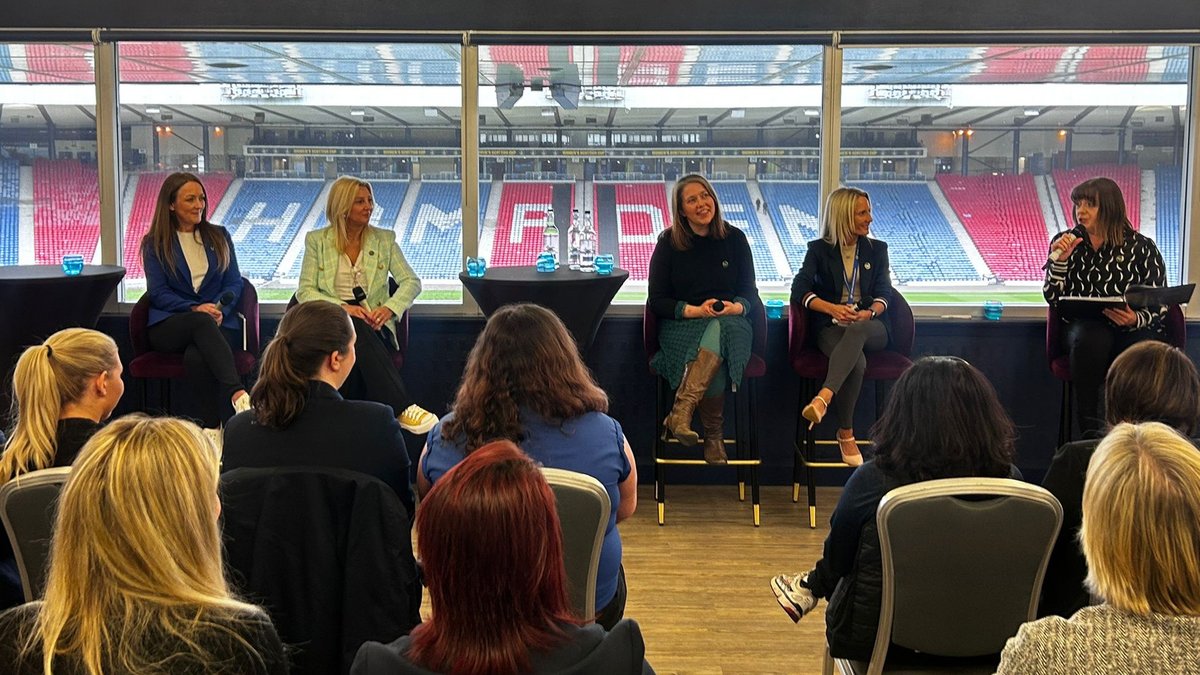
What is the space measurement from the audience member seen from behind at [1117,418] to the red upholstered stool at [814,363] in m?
2.18

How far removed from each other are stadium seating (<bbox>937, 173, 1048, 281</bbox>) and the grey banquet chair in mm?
3711

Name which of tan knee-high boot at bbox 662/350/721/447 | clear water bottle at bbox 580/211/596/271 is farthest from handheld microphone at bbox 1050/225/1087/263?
clear water bottle at bbox 580/211/596/271

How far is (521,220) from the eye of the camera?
5.80 m

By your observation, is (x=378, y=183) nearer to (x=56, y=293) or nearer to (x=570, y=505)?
(x=56, y=293)

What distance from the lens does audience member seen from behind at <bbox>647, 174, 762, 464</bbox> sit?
4984 mm

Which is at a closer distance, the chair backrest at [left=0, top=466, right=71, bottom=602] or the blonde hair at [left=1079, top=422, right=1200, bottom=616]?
the blonde hair at [left=1079, top=422, right=1200, bottom=616]

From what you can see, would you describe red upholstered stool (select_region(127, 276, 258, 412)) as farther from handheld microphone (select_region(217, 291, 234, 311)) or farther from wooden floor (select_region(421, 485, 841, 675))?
wooden floor (select_region(421, 485, 841, 675))

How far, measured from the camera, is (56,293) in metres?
5.01

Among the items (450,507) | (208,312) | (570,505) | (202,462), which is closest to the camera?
(450,507)

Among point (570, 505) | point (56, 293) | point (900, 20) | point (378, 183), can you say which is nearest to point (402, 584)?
point (570, 505)

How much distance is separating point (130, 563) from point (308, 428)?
3.34 feet

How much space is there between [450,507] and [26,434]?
1581 millimetres

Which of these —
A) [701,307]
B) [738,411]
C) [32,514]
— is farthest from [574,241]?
[32,514]

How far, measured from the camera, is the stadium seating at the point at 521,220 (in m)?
5.75
